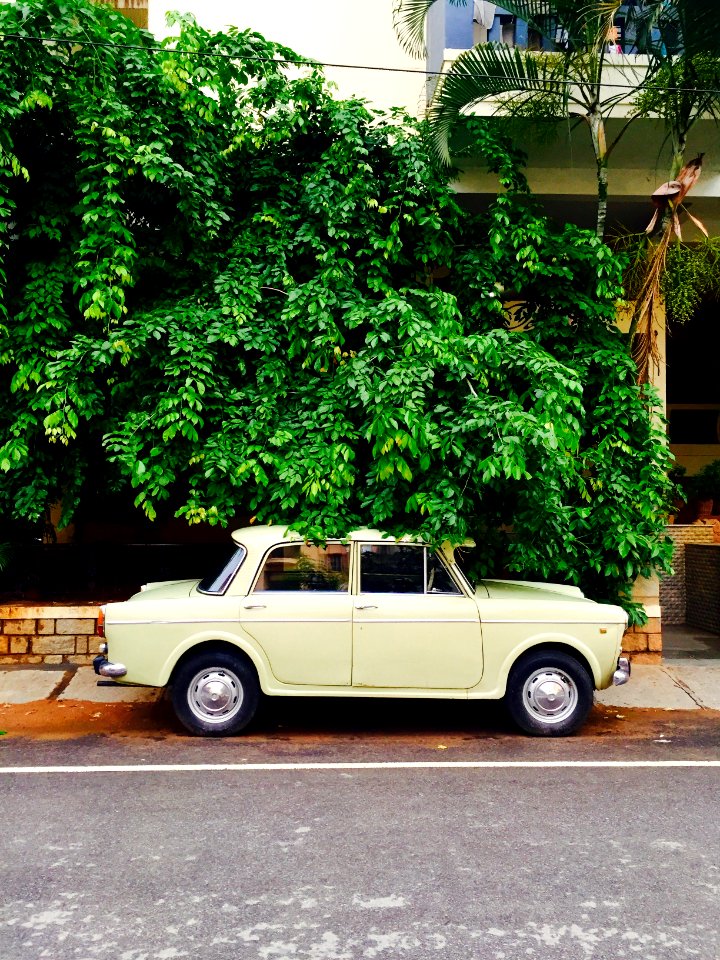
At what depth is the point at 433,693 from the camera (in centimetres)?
664

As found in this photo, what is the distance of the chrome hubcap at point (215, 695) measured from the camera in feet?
21.7

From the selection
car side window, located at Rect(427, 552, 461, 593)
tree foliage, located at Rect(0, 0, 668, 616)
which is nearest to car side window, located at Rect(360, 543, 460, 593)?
car side window, located at Rect(427, 552, 461, 593)

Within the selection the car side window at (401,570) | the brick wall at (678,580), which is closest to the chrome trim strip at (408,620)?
the car side window at (401,570)

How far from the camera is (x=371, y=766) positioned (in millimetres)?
6051

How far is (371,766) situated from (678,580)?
23.9ft

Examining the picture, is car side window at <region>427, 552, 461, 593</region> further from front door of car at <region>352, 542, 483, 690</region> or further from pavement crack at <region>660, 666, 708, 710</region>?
pavement crack at <region>660, 666, 708, 710</region>

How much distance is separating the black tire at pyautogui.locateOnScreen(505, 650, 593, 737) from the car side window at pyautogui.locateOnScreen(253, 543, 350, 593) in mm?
1518

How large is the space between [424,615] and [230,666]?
4.95 ft

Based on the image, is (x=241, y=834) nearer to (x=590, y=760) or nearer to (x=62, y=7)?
(x=590, y=760)

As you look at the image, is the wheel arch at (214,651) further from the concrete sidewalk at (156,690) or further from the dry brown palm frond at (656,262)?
the dry brown palm frond at (656,262)

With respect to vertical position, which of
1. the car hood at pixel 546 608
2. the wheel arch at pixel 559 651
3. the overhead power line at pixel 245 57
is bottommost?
the wheel arch at pixel 559 651

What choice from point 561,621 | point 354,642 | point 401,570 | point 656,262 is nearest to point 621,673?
point 561,621

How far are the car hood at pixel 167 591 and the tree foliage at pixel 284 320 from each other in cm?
76

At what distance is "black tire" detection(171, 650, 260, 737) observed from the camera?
660 cm
